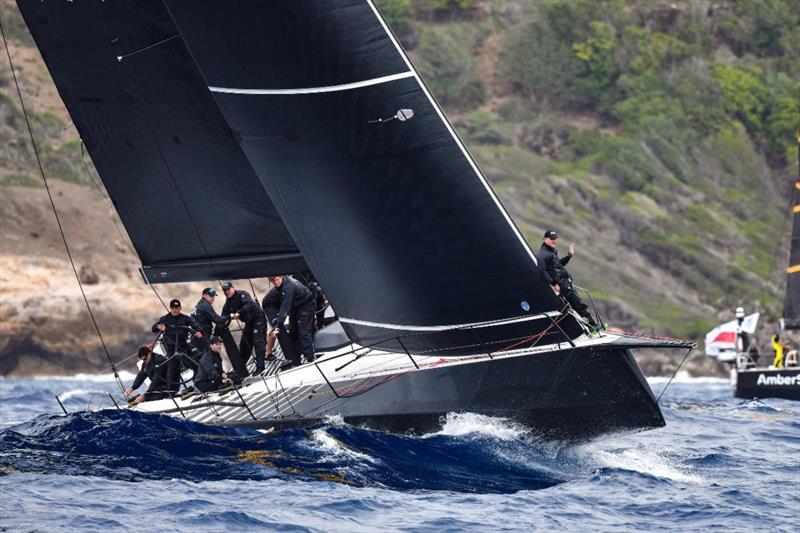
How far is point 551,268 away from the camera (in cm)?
1559

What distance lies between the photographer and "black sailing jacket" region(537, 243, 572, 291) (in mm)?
15375

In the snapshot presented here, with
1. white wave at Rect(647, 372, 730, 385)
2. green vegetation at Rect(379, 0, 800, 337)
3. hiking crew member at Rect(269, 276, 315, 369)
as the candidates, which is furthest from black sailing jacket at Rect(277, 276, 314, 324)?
green vegetation at Rect(379, 0, 800, 337)

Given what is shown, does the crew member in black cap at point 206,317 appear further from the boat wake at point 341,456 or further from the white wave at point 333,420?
the white wave at point 333,420

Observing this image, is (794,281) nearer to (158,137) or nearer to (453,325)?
(158,137)

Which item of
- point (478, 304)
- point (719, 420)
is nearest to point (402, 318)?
point (478, 304)

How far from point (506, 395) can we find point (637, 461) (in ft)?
5.90

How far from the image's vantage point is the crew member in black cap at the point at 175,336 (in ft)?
59.4

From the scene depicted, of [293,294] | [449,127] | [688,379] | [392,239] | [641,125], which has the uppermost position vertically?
[641,125]

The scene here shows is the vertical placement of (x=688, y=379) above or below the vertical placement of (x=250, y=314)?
below

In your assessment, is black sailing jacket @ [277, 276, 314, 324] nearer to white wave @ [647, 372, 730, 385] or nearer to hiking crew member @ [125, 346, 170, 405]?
hiking crew member @ [125, 346, 170, 405]

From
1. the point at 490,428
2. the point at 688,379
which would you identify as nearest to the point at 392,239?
the point at 490,428

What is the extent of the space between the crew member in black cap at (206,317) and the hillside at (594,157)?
26.9 m

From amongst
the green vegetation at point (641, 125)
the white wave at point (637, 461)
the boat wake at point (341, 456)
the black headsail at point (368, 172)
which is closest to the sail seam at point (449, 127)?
the black headsail at point (368, 172)

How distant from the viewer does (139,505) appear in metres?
12.9
